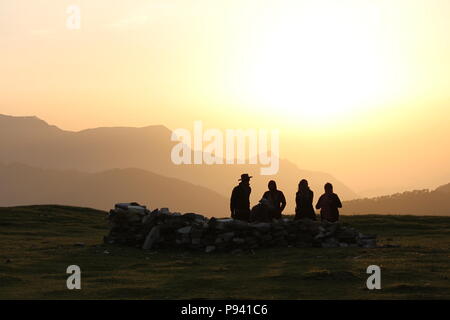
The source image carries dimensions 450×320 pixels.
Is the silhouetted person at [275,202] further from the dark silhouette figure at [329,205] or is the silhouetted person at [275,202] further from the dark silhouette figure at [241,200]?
the dark silhouette figure at [329,205]

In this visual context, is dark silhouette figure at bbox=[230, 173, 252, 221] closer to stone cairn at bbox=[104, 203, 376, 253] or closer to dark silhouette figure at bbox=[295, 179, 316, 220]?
stone cairn at bbox=[104, 203, 376, 253]

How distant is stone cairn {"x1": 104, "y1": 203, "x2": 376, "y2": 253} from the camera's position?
27.9 metres

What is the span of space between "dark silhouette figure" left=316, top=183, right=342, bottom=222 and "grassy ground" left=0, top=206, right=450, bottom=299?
3.30m

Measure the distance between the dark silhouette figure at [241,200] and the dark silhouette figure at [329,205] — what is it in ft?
11.3

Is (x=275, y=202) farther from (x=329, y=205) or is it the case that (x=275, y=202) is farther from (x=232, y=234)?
(x=232, y=234)

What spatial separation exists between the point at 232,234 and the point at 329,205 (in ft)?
17.6

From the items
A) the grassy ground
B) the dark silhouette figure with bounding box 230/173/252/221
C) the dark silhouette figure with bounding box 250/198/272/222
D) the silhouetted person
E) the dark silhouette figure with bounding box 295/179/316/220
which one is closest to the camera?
the grassy ground

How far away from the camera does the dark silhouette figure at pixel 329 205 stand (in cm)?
2975

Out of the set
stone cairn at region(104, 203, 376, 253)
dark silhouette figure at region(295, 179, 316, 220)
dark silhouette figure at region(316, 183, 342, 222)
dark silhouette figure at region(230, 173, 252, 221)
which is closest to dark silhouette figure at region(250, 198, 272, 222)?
dark silhouette figure at region(230, 173, 252, 221)

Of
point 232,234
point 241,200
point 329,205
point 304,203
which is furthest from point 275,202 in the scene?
point 232,234

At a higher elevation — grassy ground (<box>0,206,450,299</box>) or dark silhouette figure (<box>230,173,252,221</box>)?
dark silhouette figure (<box>230,173,252,221</box>)

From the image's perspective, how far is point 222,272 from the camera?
21312 millimetres

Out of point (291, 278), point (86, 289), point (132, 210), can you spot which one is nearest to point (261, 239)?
point (132, 210)
